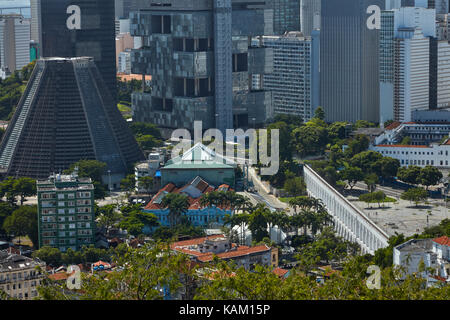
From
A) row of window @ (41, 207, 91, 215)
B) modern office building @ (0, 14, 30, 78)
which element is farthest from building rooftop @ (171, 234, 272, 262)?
modern office building @ (0, 14, 30, 78)

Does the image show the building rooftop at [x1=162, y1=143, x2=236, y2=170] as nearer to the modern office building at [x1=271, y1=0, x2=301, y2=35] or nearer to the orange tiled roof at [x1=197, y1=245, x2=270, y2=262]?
the orange tiled roof at [x1=197, y1=245, x2=270, y2=262]

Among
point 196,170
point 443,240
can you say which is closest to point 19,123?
point 196,170

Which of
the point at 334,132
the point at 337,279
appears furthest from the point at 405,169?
the point at 337,279

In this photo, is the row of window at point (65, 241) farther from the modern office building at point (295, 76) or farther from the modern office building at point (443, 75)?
the modern office building at point (443, 75)

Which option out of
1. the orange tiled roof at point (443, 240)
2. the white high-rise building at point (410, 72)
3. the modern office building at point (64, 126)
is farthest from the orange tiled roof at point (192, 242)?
the white high-rise building at point (410, 72)

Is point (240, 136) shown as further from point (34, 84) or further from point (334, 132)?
point (34, 84)

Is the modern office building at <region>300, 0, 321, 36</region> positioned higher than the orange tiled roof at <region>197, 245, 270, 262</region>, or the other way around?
the modern office building at <region>300, 0, 321, 36</region>

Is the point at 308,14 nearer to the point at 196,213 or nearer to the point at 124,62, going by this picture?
the point at 124,62
